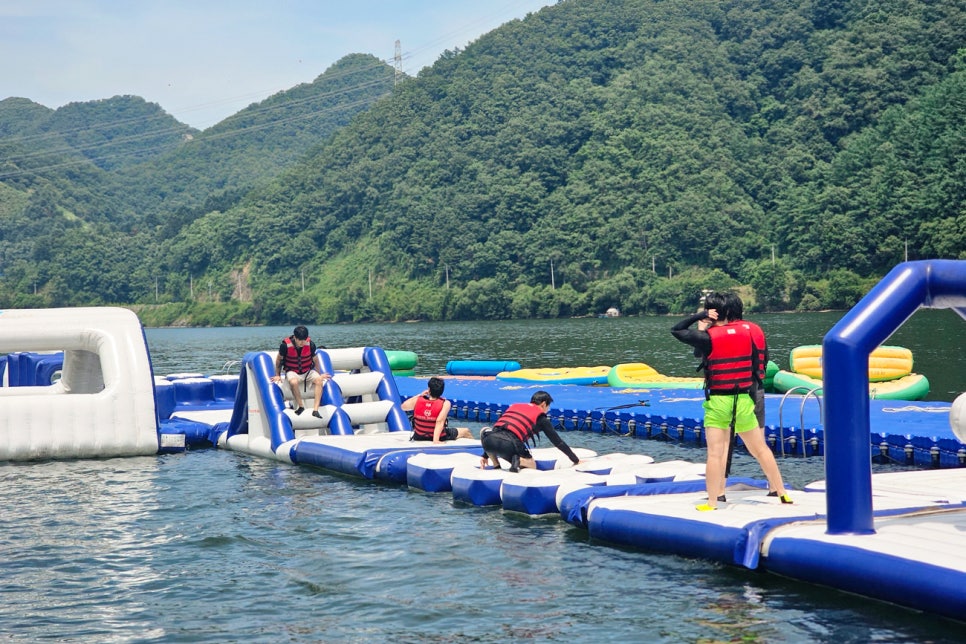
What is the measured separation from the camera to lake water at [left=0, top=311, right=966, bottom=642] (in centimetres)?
807

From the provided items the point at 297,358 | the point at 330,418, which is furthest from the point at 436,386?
the point at 297,358

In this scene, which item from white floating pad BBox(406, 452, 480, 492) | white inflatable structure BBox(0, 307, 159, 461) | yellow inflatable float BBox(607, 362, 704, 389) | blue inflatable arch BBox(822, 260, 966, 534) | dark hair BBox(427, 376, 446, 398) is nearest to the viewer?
blue inflatable arch BBox(822, 260, 966, 534)

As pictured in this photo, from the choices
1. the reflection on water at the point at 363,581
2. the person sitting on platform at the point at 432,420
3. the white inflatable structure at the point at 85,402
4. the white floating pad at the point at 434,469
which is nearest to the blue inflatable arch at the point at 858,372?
the reflection on water at the point at 363,581

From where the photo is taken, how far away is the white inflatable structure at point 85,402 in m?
16.8

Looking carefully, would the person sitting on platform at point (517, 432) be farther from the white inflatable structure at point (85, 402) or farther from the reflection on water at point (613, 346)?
the reflection on water at point (613, 346)

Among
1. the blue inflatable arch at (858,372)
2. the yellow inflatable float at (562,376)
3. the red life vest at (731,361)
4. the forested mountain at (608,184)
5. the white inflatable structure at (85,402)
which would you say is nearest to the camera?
the blue inflatable arch at (858,372)

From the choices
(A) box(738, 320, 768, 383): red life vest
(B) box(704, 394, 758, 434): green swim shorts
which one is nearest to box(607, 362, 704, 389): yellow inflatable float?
(A) box(738, 320, 768, 383): red life vest

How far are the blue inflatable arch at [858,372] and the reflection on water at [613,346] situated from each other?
1972 cm

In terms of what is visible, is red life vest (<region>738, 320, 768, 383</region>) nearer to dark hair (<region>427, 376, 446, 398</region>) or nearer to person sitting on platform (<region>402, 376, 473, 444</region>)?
dark hair (<region>427, 376, 446, 398</region>)

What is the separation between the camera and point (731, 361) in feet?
31.1

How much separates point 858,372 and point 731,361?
1444 mm

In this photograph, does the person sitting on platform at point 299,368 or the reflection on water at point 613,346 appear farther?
the reflection on water at point 613,346

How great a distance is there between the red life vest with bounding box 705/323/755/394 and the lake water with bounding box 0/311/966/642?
5.14ft

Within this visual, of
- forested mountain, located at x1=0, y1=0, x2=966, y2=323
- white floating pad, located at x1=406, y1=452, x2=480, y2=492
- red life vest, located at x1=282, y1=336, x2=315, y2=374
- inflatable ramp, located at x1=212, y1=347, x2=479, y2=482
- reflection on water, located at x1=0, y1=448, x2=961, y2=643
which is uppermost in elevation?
forested mountain, located at x1=0, y1=0, x2=966, y2=323
